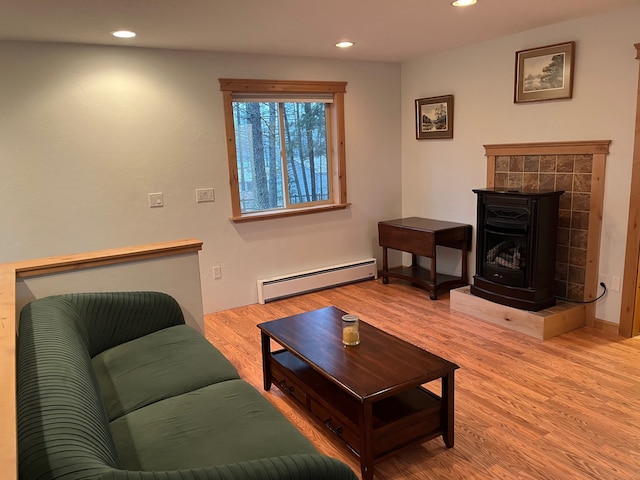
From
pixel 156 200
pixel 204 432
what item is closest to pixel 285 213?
pixel 156 200

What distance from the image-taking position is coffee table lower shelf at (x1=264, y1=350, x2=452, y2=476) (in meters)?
2.03

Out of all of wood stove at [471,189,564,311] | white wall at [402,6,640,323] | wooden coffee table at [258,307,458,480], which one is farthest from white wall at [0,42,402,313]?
wooden coffee table at [258,307,458,480]

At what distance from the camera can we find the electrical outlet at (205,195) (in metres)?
4.14

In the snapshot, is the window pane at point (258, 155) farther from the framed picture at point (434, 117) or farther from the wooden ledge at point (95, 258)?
the wooden ledge at point (95, 258)

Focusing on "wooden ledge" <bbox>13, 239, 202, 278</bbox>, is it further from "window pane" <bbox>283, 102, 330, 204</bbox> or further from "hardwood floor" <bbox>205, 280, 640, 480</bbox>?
"window pane" <bbox>283, 102, 330, 204</bbox>

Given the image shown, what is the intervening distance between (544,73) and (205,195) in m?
2.90

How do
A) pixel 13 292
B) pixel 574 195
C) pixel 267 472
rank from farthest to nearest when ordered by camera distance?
1. pixel 574 195
2. pixel 13 292
3. pixel 267 472

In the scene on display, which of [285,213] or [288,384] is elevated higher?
[285,213]

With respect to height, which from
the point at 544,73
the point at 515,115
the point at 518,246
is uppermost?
the point at 544,73

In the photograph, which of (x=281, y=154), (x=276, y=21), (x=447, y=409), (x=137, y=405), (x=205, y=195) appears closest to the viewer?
(x=137, y=405)

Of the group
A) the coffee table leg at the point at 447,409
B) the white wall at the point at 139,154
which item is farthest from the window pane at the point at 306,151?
the coffee table leg at the point at 447,409

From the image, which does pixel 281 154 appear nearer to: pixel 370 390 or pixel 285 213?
pixel 285 213

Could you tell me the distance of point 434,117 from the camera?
473cm

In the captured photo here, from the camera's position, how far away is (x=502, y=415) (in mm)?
2516
